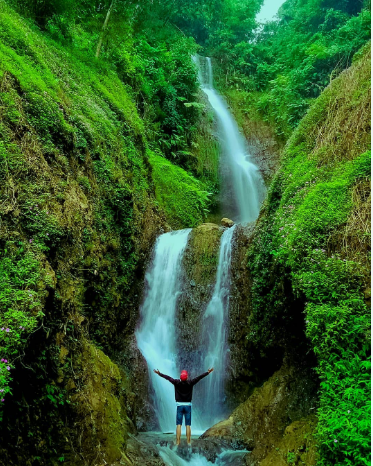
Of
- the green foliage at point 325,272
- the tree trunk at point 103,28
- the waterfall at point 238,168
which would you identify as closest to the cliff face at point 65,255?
the tree trunk at point 103,28

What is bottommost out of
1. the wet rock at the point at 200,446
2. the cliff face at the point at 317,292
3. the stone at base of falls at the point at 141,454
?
the wet rock at the point at 200,446

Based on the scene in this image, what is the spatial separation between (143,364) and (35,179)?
495 centimetres

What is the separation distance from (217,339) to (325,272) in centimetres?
465

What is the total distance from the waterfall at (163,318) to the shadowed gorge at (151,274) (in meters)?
0.04

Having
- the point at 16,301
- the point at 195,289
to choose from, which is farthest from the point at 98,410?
the point at 195,289

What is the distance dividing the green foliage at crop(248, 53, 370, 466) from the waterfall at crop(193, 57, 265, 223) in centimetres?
729

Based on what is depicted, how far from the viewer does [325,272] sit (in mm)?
4930

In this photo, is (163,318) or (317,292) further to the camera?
(163,318)

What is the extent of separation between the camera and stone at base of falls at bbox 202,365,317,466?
526 centimetres

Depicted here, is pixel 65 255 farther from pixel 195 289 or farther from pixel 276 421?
pixel 276 421

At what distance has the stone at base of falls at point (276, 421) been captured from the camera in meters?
5.26

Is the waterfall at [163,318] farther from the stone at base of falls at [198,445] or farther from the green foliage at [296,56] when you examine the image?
the green foliage at [296,56]

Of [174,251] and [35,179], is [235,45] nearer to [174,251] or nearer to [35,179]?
[174,251]

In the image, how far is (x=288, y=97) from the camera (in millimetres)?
16906
